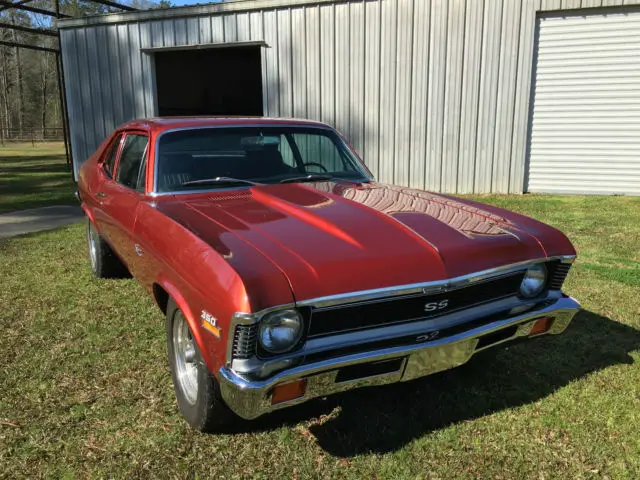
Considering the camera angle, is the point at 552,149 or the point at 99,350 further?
the point at 552,149

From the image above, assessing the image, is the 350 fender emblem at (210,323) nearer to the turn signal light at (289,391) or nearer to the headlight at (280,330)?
the headlight at (280,330)

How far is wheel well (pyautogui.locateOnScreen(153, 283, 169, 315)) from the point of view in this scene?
115 inches

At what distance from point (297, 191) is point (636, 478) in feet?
7.43

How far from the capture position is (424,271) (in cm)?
224

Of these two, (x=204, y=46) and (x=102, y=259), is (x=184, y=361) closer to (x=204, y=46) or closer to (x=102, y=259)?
(x=102, y=259)

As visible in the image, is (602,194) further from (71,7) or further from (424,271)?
(71,7)

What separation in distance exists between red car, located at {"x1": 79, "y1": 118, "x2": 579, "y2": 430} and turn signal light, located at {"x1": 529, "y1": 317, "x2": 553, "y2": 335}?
0.02 m

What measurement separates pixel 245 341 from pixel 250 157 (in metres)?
1.85

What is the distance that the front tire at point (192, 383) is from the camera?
2.39m

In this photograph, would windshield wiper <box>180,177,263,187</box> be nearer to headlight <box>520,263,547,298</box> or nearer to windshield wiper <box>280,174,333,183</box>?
windshield wiper <box>280,174,333,183</box>

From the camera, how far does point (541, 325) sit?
107 inches

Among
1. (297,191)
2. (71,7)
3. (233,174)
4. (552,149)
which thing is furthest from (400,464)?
(71,7)

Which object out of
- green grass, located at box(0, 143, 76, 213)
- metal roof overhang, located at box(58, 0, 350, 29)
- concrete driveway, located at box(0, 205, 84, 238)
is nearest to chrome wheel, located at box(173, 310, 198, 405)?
concrete driveway, located at box(0, 205, 84, 238)

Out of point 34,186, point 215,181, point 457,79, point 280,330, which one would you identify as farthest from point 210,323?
point 34,186
